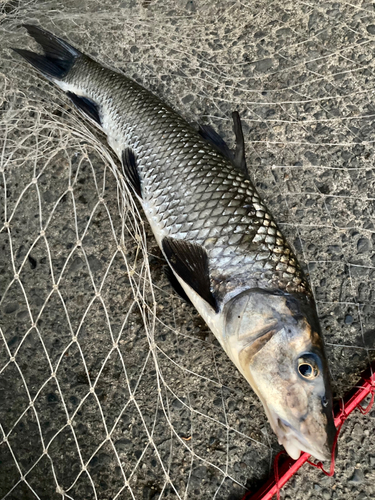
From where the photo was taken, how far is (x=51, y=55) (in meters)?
2.58

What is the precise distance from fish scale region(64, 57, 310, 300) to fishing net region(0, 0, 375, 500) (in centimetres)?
29

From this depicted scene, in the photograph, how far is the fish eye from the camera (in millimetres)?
1701

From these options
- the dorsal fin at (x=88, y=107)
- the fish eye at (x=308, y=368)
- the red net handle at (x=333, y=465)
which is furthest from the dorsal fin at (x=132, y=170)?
the red net handle at (x=333, y=465)

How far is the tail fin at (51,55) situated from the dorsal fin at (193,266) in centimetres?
147

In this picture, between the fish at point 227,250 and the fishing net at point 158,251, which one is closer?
the fish at point 227,250

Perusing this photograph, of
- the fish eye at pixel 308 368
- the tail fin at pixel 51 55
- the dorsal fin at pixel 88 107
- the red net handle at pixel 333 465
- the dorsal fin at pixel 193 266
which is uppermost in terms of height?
the tail fin at pixel 51 55

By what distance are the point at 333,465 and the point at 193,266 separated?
1196mm

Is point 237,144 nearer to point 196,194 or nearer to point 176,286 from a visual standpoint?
point 196,194

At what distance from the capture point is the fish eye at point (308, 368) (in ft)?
5.58

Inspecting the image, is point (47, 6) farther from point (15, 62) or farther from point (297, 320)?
point (297, 320)

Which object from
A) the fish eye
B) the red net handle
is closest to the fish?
the fish eye

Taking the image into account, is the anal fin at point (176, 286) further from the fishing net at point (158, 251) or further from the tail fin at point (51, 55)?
the tail fin at point (51, 55)

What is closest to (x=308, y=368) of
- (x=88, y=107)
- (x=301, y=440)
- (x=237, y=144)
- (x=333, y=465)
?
(x=301, y=440)

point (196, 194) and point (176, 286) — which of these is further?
point (176, 286)
